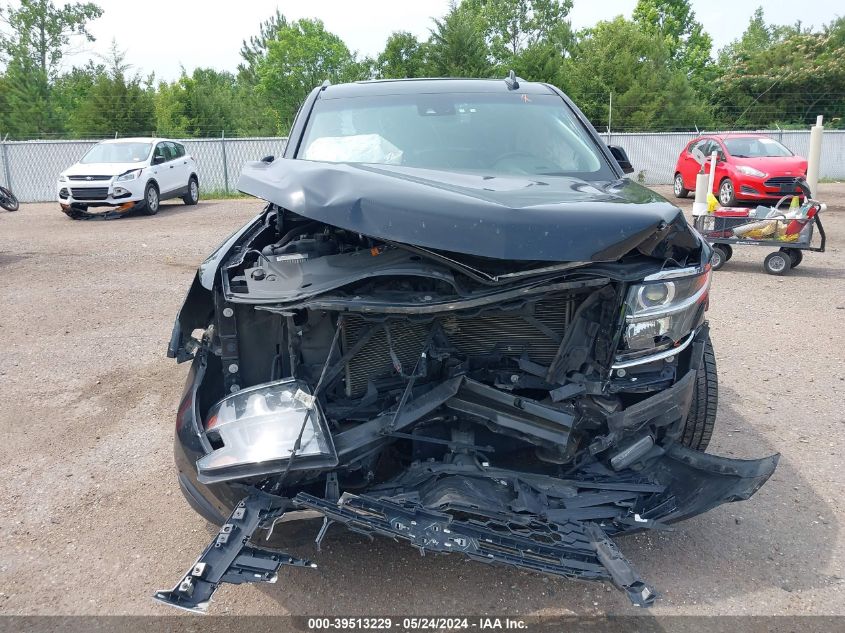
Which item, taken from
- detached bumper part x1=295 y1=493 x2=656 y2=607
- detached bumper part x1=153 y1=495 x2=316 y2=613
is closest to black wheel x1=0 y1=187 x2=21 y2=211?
detached bumper part x1=153 y1=495 x2=316 y2=613

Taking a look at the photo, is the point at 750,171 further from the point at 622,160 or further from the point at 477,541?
the point at 477,541

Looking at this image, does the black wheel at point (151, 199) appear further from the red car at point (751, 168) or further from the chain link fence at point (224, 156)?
the red car at point (751, 168)

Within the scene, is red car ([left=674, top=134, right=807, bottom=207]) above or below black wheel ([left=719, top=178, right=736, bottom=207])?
above

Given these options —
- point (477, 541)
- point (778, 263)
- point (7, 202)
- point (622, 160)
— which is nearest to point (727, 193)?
point (778, 263)

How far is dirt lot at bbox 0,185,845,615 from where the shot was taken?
8.75ft

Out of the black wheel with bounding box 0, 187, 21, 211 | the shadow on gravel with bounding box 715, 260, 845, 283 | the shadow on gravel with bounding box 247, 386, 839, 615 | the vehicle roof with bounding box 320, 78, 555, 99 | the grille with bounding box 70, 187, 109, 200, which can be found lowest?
the shadow on gravel with bounding box 715, 260, 845, 283

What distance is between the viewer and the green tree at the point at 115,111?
29.1 meters

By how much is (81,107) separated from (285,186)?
105 feet

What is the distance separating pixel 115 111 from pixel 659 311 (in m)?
31.2

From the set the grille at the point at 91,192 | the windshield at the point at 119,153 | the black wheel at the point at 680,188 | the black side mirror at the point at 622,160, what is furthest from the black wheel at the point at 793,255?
the windshield at the point at 119,153

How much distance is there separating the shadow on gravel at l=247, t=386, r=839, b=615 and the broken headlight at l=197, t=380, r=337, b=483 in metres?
0.24

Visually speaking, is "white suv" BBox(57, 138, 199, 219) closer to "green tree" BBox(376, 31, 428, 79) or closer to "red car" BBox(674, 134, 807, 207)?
"red car" BBox(674, 134, 807, 207)

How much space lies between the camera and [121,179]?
14.7 meters

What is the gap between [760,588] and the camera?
8.87 ft
